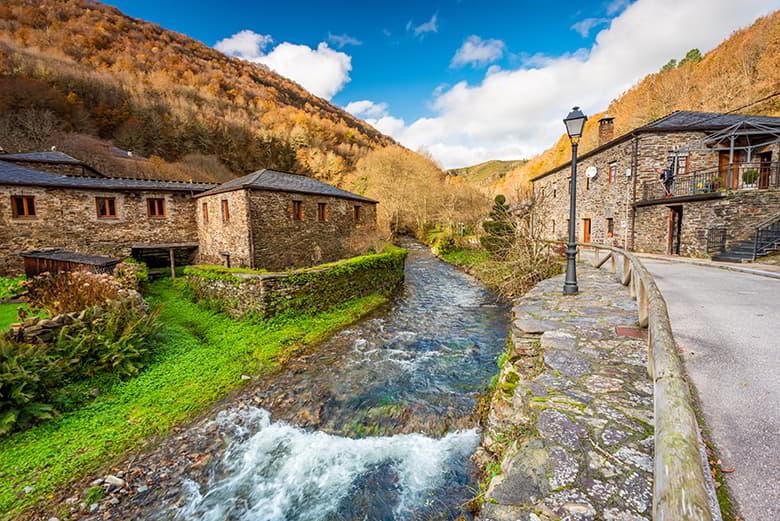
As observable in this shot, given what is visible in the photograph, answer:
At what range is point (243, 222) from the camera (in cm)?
1409

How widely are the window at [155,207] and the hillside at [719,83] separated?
81.8 feet

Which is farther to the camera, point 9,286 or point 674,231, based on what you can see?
point 674,231

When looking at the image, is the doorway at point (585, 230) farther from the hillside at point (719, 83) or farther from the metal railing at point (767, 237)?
the metal railing at point (767, 237)

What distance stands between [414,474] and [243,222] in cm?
1258

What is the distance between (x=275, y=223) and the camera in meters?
14.8

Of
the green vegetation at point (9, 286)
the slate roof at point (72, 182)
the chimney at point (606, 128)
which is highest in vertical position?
the chimney at point (606, 128)

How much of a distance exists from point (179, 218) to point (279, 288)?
33.7 feet

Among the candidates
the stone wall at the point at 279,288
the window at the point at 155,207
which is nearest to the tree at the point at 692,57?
the stone wall at the point at 279,288

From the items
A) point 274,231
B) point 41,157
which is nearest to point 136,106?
point 41,157

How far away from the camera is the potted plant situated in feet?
47.4

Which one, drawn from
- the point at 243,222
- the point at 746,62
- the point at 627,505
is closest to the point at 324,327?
the point at 243,222

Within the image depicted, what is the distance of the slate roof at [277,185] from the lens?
14.2 metres

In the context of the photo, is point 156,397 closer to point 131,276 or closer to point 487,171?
point 131,276

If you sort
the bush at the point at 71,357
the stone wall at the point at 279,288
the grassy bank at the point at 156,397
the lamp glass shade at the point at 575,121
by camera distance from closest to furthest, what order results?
the grassy bank at the point at 156,397 → the bush at the point at 71,357 → the lamp glass shade at the point at 575,121 → the stone wall at the point at 279,288
